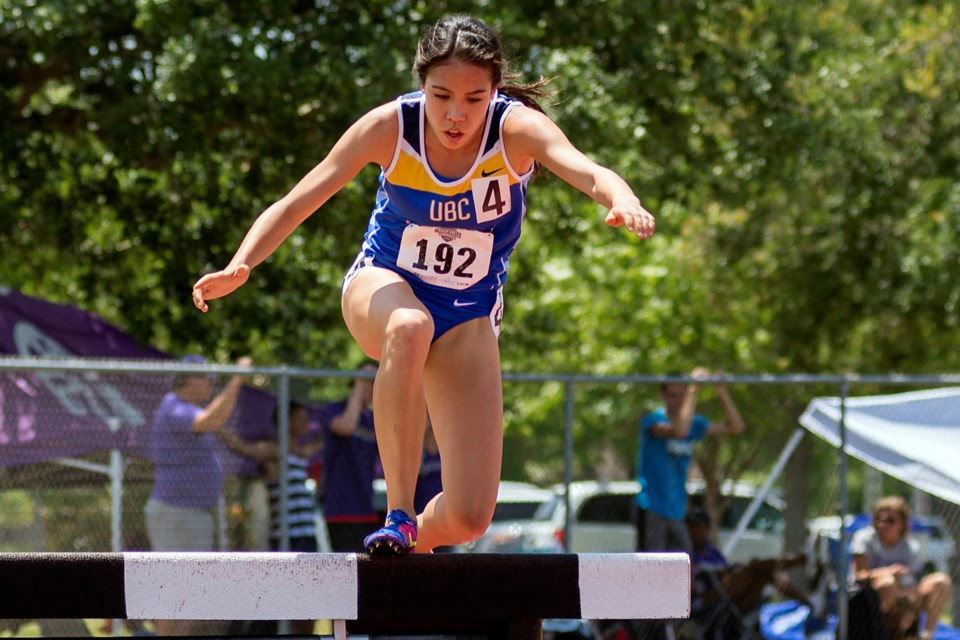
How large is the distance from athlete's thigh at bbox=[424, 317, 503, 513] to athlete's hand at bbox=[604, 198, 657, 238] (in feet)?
2.69

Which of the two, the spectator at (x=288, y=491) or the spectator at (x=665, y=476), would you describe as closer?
the spectator at (x=288, y=491)

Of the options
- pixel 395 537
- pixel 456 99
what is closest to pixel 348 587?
pixel 395 537

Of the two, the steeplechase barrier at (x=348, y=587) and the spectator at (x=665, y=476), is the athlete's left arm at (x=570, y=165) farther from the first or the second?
the spectator at (x=665, y=476)

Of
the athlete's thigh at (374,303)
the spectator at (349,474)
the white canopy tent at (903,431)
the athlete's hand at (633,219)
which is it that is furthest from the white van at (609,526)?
the athlete's hand at (633,219)

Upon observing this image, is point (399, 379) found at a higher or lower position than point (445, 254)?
lower

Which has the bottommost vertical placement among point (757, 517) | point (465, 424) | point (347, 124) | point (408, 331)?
point (757, 517)

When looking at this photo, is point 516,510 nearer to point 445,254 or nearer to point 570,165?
point 445,254

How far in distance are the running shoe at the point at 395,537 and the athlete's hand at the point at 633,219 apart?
989 mm

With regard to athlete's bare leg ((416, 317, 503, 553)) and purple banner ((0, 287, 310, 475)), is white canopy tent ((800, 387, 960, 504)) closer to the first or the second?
purple banner ((0, 287, 310, 475))

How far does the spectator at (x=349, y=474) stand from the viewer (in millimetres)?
Answer: 7934

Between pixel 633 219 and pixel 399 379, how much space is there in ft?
3.00

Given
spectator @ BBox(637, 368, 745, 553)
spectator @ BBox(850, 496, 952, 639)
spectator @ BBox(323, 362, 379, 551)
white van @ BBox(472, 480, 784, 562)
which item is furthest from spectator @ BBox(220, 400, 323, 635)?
spectator @ BBox(850, 496, 952, 639)

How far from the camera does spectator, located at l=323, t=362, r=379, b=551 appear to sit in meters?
7.93

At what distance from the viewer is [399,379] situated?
3.68 m
